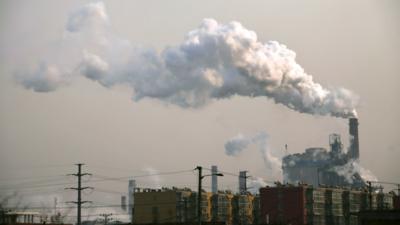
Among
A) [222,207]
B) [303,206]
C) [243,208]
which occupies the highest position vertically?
[303,206]

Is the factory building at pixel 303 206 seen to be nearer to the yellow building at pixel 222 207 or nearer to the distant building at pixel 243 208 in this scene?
the distant building at pixel 243 208

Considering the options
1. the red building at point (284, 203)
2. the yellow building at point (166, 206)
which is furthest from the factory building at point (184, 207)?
the red building at point (284, 203)

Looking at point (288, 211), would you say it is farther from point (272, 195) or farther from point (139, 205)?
point (139, 205)

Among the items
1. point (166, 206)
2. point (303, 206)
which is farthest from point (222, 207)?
point (303, 206)

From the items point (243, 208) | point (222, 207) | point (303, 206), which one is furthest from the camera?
point (243, 208)

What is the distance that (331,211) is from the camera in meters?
145

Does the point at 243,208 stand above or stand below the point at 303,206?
below

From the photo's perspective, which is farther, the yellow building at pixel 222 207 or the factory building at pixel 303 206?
the yellow building at pixel 222 207

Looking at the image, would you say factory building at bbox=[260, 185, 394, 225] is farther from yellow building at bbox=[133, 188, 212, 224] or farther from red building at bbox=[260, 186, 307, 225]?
yellow building at bbox=[133, 188, 212, 224]

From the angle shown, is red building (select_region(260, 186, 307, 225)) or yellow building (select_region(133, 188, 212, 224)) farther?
yellow building (select_region(133, 188, 212, 224))

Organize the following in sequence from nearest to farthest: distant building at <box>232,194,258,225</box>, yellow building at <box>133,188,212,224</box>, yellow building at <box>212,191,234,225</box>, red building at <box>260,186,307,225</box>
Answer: red building at <box>260,186,307,225</box>
yellow building at <box>133,188,212,224</box>
yellow building at <box>212,191,234,225</box>
distant building at <box>232,194,258,225</box>

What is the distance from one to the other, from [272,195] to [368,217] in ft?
208

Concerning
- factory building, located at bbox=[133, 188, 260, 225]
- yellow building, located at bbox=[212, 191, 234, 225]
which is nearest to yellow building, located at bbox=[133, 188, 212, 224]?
factory building, located at bbox=[133, 188, 260, 225]

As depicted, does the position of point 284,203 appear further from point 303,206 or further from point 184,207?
point 184,207
